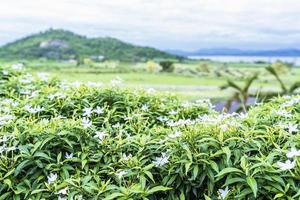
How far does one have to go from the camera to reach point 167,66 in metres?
9.46

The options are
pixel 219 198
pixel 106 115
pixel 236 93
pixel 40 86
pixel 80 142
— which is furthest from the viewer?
pixel 236 93

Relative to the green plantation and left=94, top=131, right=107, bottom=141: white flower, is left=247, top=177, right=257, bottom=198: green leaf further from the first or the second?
left=94, top=131, right=107, bottom=141: white flower

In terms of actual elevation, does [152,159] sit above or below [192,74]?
above

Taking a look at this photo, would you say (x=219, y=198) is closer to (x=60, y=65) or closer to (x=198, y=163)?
(x=198, y=163)

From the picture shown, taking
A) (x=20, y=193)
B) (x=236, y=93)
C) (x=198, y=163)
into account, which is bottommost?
(x=236, y=93)

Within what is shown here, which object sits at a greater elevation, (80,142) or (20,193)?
(80,142)

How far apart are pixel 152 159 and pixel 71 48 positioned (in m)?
8.18

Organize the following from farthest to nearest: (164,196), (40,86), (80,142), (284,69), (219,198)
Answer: (284,69)
(40,86)
(80,142)
(164,196)
(219,198)

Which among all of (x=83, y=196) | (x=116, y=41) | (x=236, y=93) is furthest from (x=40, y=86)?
(x=116, y=41)

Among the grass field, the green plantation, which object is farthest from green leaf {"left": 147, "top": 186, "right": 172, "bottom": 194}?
the grass field

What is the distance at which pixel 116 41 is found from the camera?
9688 mm

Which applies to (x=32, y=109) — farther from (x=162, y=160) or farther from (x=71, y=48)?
(x=71, y=48)

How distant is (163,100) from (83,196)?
115 centimetres

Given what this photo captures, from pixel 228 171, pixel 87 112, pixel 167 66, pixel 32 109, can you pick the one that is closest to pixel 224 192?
pixel 228 171
